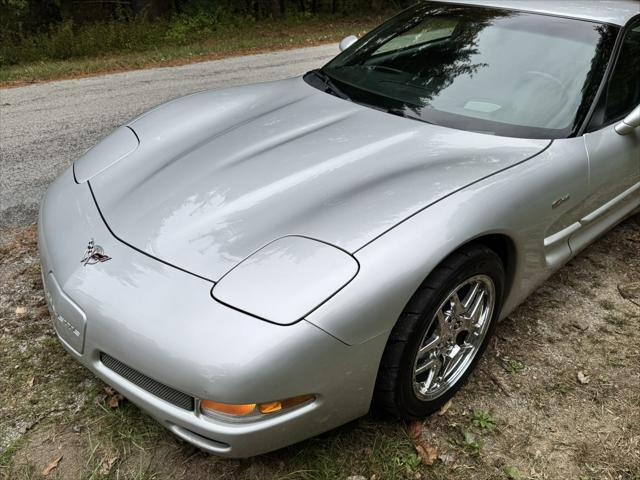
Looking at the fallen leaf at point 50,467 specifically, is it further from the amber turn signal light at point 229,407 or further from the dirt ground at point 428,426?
the amber turn signal light at point 229,407

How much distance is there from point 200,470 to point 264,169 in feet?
3.87

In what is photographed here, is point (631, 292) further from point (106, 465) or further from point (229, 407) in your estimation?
point (106, 465)

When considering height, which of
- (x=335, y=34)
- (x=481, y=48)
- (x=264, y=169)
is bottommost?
(x=335, y=34)

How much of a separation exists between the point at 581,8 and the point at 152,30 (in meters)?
12.5

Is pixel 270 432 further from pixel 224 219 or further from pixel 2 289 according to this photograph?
pixel 2 289

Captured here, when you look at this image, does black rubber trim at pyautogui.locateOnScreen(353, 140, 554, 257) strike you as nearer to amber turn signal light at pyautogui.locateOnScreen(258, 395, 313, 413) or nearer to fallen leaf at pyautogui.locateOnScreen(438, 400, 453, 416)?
amber turn signal light at pyautogui.locateOnScreen(258, 395, 313, 413)

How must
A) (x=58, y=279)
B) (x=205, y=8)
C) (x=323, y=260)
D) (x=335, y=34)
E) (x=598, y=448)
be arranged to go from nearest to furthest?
(x=323, y=260) → (x=58, y=279) → (x=598, y=448) → (x=335, y=34) → (x=205, y=8)

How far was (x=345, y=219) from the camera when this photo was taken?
202cm

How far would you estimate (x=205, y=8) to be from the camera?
53.5 feet

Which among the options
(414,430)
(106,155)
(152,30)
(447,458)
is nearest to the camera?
(447,458)

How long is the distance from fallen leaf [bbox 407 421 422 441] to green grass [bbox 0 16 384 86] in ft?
26.2

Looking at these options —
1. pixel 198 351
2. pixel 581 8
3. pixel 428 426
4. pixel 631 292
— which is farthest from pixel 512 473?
pixel 581 8

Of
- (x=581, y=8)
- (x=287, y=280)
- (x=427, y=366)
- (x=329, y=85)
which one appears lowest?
(x=427, y=366)

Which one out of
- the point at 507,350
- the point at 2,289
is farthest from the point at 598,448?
the point at 2,289
